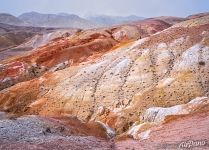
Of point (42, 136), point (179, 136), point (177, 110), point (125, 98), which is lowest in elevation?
point (125, 98)

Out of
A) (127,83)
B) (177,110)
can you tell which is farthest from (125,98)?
(177,110)

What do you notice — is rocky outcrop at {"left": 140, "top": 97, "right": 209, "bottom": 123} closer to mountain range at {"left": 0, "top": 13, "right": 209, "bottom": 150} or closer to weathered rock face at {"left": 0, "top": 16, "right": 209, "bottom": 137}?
mountain range at {"left": 0, "top": 13, "right": 209, "bottom": 150}

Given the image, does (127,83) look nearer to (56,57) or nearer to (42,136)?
(42,136)

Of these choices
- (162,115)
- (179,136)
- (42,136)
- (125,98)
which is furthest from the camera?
(125,98)

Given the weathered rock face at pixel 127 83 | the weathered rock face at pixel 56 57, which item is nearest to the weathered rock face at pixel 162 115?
the weathered rock face at pixel 127 83

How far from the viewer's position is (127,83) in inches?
→ 3410

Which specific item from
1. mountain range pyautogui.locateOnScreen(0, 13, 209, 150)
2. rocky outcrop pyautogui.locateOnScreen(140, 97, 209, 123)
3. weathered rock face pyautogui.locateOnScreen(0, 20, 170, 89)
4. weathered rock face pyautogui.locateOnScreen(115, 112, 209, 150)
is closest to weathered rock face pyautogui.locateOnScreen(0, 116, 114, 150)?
mountain range pyautogui.locateOnScreen(0, 13, 209, 150)

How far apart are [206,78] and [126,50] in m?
26.1

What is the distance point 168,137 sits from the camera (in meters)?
44.9

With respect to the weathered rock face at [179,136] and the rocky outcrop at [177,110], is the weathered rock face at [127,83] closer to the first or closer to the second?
the rocky outcrop at [177,110]

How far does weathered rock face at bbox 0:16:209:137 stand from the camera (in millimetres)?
77250

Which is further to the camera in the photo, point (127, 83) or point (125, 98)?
point (127, 83)

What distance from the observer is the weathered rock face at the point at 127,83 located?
7725 centimetres

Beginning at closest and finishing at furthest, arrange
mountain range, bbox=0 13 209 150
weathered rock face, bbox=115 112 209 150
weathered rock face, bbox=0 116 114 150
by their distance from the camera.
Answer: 1. weathered rock face, bbox=115 112 209 150
2. weathered rock face, bbox=0 116 114 150
3. mountain range, bbox=0 13 209 150
